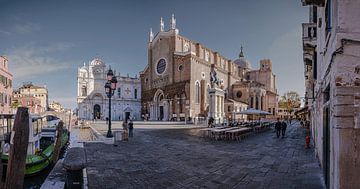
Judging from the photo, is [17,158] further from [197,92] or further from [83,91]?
[83,91]

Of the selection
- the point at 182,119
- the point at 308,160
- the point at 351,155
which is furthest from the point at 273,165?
the point at 182,119

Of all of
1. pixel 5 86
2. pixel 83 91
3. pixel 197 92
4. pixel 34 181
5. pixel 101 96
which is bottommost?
pixel 34 181

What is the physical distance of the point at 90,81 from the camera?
54.7 metres

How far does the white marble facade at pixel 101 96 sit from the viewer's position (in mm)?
52906

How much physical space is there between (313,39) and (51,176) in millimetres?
13129

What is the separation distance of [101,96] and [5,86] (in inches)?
870

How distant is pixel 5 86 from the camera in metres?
32.8

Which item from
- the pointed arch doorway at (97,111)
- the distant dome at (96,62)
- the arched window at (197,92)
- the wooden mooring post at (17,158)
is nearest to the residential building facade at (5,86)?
the pointed arch doorway at (97,111)

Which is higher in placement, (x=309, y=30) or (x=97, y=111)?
(x=309, y=30)

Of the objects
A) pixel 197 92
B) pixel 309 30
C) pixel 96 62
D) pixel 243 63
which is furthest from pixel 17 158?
pixel 243 63

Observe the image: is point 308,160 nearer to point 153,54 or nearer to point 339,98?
point 339,98

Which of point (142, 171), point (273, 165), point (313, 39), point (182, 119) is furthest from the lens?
point (182, 119)

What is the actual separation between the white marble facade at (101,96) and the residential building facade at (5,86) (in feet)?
58.2

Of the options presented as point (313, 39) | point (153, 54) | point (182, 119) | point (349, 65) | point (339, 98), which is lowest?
point (182, 119)
